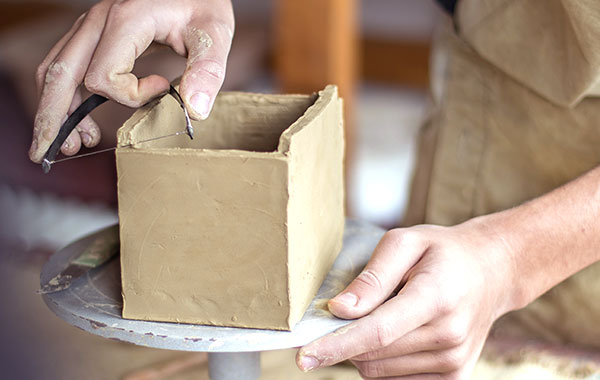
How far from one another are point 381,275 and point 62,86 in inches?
17.1

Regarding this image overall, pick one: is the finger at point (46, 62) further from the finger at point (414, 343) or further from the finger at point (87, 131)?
the finger at point (414, 343)

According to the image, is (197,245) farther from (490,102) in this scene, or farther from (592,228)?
(490,102)

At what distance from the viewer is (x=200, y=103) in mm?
814

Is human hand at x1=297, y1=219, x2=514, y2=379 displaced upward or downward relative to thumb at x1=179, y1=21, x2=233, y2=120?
downward

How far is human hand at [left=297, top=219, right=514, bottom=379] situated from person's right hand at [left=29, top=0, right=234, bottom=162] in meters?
0.27

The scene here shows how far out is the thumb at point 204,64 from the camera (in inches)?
32.1

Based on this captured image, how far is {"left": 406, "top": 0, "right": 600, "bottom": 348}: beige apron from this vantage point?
3.55 ft

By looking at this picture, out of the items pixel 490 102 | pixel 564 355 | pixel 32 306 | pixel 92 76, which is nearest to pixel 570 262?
pixel 564 355

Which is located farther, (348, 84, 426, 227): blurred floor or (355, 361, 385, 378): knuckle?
(348, 84, 426, 227): blurred floor

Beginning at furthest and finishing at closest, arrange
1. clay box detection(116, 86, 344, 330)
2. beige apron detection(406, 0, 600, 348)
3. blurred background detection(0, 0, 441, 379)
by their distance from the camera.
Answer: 1. blurred background detection(0, 0, 441, 379)
2. beige apron detection(406, 0, 600, 348)
3. clay box detection(116, 86, 344, 330)

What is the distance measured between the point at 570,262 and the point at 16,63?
266 centimetres

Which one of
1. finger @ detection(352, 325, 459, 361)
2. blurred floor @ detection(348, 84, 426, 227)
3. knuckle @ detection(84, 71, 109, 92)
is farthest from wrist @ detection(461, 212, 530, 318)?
blurred floor @ detection(348, 84, 426, 227)

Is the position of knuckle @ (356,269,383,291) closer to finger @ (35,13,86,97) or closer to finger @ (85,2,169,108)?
finger @ (85,2,169,108)

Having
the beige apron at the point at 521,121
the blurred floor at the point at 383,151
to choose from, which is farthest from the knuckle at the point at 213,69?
the blurred floor at the point at 383,151
